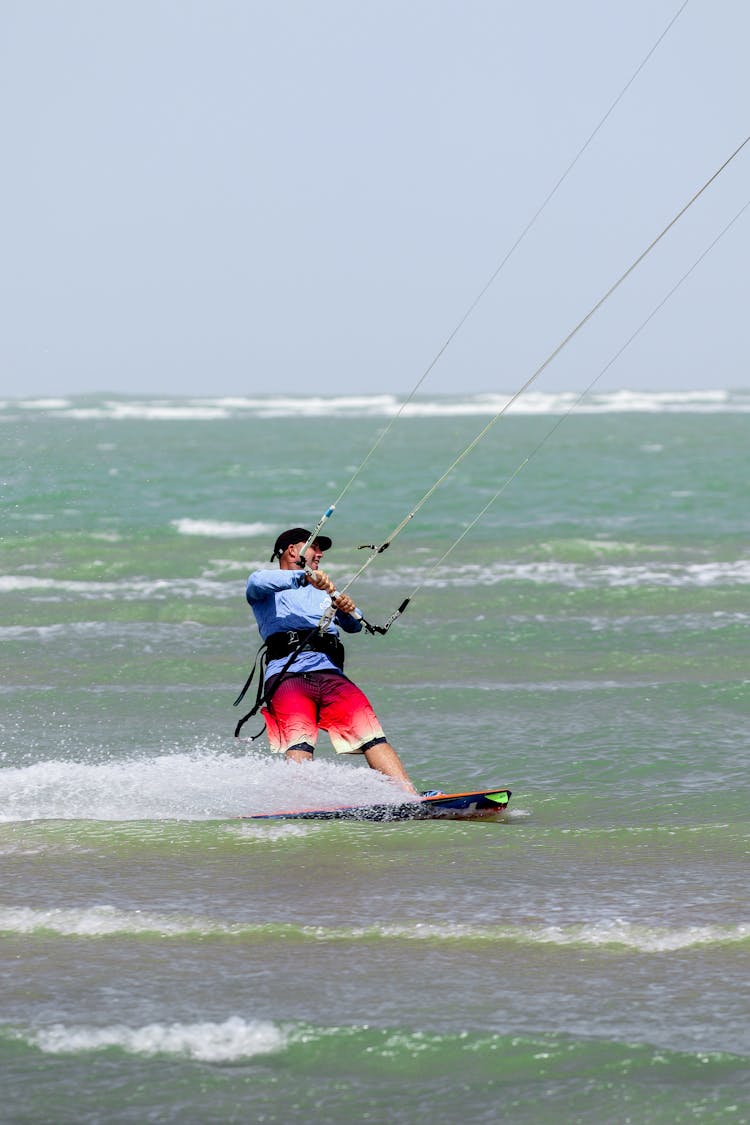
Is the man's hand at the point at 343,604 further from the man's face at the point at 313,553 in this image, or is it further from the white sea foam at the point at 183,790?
the white sea foam at the point at 183,790

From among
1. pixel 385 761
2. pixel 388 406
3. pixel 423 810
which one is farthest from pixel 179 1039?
pixel 388 406

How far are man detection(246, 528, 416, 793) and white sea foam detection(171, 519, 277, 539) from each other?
→ 19.4 metres

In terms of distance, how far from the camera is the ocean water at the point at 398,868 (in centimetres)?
489

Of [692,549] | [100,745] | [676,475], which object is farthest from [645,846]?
[676,475]

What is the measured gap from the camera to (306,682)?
862cm

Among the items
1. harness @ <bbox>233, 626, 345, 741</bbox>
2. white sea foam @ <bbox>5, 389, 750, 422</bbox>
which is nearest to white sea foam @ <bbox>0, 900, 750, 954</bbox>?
harness @ <bbox>233, 626, 345, 741</bbox>

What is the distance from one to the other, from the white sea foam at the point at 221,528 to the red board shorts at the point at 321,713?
19450 millimetres

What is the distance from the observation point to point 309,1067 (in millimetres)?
4938

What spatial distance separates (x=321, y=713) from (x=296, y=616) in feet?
1.85

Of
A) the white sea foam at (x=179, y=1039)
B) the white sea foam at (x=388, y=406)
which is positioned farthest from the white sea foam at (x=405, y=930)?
the white sea foam at (x=388, y=406)

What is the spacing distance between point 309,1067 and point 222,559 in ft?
63.8

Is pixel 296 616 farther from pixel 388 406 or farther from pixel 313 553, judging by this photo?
pixel 388 406

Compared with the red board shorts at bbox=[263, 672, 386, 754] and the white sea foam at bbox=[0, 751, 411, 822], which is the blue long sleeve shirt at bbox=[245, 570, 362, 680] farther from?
the white sea foam at bbox=[0, 751, 411, 822]

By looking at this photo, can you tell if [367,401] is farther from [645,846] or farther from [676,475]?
[645,846]
